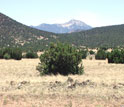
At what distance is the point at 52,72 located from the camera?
25.9 metres

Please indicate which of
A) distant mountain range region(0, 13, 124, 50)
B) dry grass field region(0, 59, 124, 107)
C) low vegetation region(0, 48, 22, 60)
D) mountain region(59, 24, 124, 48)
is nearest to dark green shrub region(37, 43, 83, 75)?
dry grass field region(0, 59, 124, 107)

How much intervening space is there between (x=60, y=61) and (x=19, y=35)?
331 feet

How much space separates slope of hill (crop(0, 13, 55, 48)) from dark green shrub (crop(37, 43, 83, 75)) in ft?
283

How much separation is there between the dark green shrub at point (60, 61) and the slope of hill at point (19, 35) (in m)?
86.3

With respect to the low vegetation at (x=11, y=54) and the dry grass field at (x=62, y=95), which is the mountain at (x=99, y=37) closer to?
the low vegetation at (x=11, y=54)

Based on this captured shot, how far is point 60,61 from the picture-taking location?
25656mm

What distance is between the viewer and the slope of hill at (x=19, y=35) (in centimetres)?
11561

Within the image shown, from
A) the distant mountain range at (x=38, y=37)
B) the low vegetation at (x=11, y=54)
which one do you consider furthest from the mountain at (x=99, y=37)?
the low vegetation at (x=11, y=54)

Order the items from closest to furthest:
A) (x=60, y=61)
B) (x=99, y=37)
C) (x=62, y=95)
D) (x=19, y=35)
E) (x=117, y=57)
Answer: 1. (x=62, y=95)
2. (x=60, y=61)
3. (x=117, y=57)
4. (x=19, y=35)
5. (x=99, y=37)

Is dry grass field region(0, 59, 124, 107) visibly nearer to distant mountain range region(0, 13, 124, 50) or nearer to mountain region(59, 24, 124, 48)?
distant mountain range region(0, 13, 124, 50)

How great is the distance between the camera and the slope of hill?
116 m

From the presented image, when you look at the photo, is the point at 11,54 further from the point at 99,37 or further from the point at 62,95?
the point at 99,37

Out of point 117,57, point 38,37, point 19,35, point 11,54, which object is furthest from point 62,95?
point 38,37

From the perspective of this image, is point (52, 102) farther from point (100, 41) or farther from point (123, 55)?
point (100, 41)
